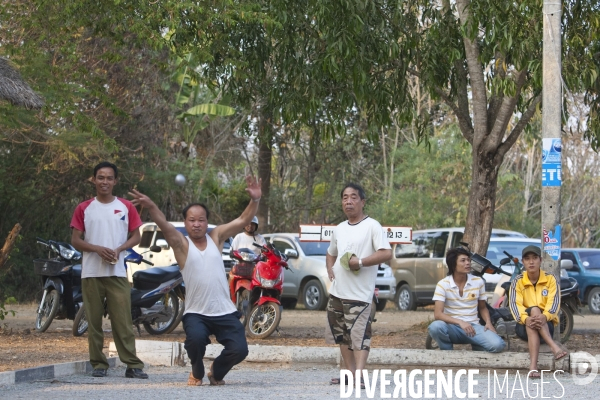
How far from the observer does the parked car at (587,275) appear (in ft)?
77.6

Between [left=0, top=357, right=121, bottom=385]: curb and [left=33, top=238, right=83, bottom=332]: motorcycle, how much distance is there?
147 inches

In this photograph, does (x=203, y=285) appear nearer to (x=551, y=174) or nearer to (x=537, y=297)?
(x=537, y=297)

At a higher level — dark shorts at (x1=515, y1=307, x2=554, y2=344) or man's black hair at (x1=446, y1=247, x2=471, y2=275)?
man's black hair at (x1=446, y1=247, x2=471, y2=275)

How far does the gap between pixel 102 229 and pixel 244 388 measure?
208 cm

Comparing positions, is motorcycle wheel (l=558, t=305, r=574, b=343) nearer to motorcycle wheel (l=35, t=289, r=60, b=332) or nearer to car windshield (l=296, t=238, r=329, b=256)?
motorcycle wheel (l=35, t=289, r=60, b=332)

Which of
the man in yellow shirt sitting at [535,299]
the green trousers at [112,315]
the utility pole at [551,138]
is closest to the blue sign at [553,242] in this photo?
the utility pole at [551,138]

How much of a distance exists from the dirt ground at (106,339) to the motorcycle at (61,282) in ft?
1.10

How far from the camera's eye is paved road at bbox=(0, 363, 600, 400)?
8.16 meters

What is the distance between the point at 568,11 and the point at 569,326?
429cm

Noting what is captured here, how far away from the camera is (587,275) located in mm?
23688

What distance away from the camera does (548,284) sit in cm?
1020

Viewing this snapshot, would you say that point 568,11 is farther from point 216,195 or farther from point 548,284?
point 216,195

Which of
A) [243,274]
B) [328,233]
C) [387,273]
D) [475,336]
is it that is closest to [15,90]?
[243,274]

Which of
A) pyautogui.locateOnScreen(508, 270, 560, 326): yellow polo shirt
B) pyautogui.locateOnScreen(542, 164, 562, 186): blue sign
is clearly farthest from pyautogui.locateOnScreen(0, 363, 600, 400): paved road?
pyautogui.locateOnScreen(542, 164, 562, 186): blue sign
